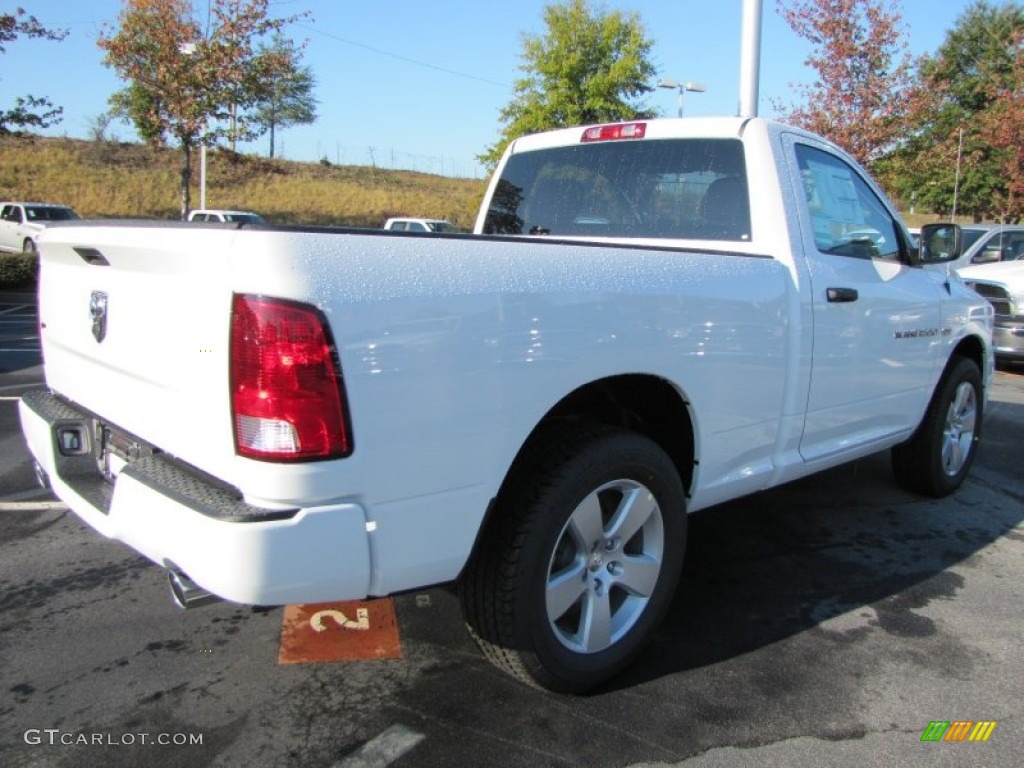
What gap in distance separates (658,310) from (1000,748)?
5.64 ft

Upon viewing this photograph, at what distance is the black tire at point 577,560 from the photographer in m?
2.39

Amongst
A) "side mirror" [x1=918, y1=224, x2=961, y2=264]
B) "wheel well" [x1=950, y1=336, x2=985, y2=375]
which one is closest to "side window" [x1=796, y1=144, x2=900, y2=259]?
"side mirror" [x1=918, y1=224, x2=961, y2=264]

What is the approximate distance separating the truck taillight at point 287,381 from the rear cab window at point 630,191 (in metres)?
2.18

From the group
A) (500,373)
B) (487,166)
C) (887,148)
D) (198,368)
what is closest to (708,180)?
(500,373)

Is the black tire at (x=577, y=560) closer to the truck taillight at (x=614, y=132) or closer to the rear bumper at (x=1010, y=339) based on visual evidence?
the truck taillight at (x=614, y=132)

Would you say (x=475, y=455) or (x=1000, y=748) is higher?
(x=475, y=455)

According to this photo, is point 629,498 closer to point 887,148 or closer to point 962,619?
point 962,619

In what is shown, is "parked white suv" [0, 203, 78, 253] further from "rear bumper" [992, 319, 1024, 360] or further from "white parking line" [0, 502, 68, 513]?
"rear bumper" [992, 319, 1024, 360]

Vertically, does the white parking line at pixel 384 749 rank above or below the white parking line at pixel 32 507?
above

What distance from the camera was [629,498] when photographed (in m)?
2.72

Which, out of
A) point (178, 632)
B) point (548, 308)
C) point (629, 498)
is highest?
point (548, 308)

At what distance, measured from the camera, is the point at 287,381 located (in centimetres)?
193

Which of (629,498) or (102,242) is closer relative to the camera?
(102,242)

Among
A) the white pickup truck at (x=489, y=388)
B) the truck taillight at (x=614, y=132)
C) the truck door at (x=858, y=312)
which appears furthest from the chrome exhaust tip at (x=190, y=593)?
the truck taillight at (x=614, y=132)
